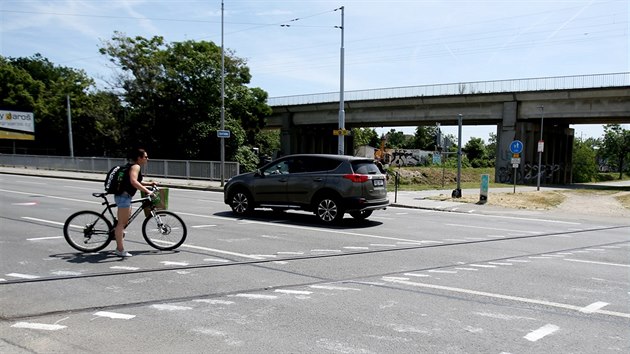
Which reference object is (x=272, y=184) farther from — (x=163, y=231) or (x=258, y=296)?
(x=258, y=296)

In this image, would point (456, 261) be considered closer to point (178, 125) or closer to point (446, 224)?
point (446, 224)

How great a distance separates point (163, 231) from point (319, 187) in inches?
198

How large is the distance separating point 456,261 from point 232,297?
416 centimetres

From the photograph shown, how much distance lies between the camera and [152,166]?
34.3 m

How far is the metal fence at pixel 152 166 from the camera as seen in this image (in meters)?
30.9

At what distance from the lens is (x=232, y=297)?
5.80m

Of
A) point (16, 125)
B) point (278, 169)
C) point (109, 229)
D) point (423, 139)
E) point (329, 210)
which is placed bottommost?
point (329, 210)

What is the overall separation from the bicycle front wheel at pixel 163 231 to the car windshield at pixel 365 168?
17.5ft


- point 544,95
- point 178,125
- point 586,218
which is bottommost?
point 586,218

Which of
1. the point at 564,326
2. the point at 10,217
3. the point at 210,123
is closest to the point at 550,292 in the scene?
the point at 564,326

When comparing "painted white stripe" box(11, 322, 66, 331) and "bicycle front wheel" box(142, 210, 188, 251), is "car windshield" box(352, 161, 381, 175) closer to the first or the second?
"bicycle front wheel" box(142, 210, 188, 251)

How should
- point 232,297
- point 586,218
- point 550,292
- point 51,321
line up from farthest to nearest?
point 586,218 < point 550,292 < point 232,297 < point 51,321

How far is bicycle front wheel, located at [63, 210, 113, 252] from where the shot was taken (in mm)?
8109

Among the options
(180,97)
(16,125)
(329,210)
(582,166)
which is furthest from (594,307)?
(582,166)
